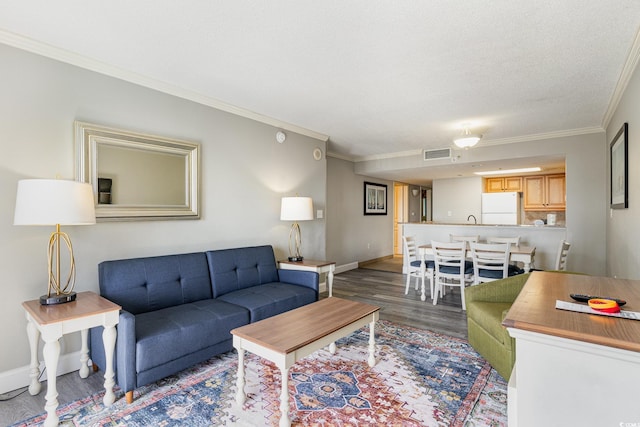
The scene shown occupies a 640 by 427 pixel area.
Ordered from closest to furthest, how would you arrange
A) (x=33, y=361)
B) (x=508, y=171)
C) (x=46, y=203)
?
(x=46, y=203) → (x=33, y=361) → (x=508, y=171)

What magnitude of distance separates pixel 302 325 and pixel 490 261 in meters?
2.80

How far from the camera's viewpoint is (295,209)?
385 cm

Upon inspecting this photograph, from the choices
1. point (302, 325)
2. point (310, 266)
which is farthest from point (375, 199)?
point (302, 325)

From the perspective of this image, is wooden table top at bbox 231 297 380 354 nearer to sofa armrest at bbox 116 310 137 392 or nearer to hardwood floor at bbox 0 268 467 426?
sofa armrest at bbox 116 310 137 392

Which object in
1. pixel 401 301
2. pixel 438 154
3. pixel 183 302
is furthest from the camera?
pixel 438 154

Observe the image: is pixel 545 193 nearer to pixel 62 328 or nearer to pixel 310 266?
pixel 310 266

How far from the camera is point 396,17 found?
196cm

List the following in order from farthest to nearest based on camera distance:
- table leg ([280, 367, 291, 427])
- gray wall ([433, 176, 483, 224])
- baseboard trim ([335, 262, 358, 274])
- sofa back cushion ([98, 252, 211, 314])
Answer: gray wall ([433, 176, 483, 224]) < baseboard trim ([335, 262, 358, 274]) < sofa back cushion ([98, 252, 211, 314]) < table leg ([280, 367, 291, 427])

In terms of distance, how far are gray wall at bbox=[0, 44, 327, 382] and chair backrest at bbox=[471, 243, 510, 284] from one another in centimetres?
257

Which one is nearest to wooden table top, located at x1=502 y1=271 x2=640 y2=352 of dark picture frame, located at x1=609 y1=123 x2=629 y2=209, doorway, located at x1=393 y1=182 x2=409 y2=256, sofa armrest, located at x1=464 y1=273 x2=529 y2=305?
sofa armrest, located at x1=464 y1=273 x2=529 y2=305

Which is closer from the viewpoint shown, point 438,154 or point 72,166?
point 72,166

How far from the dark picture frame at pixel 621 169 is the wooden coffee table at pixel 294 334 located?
244cm

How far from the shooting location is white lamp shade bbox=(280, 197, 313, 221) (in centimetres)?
385

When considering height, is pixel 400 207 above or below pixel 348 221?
above
